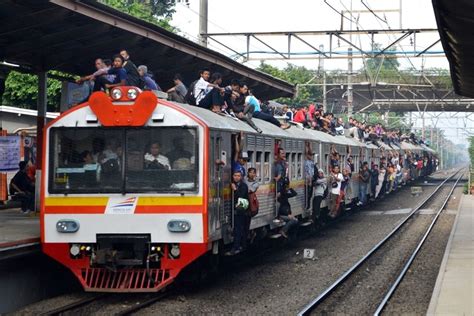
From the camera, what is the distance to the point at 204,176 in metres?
10.5

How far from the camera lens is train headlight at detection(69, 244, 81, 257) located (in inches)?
423

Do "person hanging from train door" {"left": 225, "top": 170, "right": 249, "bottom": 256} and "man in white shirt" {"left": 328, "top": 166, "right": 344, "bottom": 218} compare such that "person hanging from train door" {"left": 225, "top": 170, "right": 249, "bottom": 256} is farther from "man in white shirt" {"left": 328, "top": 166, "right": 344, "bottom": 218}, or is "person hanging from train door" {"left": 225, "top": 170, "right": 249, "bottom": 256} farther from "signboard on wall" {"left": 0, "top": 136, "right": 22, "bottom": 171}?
"man in white shirt" {"left": 328, "top": 166, "right": 344, "bottom": 218}

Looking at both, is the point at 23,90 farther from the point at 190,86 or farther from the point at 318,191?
the point at 190,86

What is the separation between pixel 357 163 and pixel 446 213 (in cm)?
396

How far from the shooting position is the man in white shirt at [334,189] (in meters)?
20.7

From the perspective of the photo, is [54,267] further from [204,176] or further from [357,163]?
[357,163]

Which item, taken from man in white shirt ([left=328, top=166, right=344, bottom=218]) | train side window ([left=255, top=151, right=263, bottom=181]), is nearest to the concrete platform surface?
train side window ([left=255, top=151, right=263, bottom=181])

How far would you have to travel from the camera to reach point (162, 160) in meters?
10.8

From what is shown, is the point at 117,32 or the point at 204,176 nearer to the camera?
the point at 204,176

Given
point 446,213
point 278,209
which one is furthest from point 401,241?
point 446,213

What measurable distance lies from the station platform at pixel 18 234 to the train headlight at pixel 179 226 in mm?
1982

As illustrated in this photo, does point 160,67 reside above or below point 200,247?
above

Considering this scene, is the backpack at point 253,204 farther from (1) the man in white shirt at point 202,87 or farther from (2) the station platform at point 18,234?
(2) the station platform at point 18,234

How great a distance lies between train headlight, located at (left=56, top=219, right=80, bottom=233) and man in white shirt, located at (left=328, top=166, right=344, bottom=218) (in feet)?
35.7
